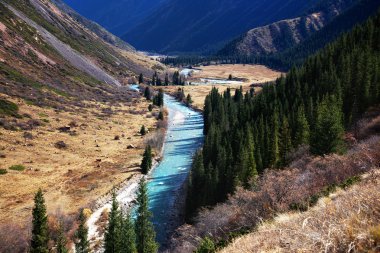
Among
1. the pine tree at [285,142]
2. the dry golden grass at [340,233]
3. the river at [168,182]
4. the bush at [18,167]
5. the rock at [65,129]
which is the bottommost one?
the river at [168,182]

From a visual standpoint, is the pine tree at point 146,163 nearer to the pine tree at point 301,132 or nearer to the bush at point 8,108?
the pine tree at point 301,132

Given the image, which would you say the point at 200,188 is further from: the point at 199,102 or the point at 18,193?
the point at 199,102

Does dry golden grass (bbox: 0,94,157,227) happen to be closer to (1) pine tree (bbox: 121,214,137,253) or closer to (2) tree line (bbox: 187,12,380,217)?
(1) pine tree (bbox: 121,214,137,253)

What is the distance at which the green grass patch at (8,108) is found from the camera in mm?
104912

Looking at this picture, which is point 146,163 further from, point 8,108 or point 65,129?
point 8,108

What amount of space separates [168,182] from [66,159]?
26.5 meters

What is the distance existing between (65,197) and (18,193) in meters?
8.48

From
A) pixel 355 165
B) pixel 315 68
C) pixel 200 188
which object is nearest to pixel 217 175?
pixel 200 188

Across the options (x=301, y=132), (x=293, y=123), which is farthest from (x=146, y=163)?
(x=301, y=132)

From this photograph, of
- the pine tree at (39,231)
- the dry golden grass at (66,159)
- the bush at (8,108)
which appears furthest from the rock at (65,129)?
the pine tree at (39,231)

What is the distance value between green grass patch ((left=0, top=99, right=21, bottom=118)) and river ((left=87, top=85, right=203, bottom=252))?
154 feet

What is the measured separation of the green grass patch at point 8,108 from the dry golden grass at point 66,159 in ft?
12.1

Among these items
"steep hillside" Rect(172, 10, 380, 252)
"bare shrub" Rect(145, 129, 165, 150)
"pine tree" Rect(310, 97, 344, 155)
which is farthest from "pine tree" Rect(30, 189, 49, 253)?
"bare shrub" Rect(145, 129, 165, 150)

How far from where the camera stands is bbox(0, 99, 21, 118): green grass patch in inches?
4130
